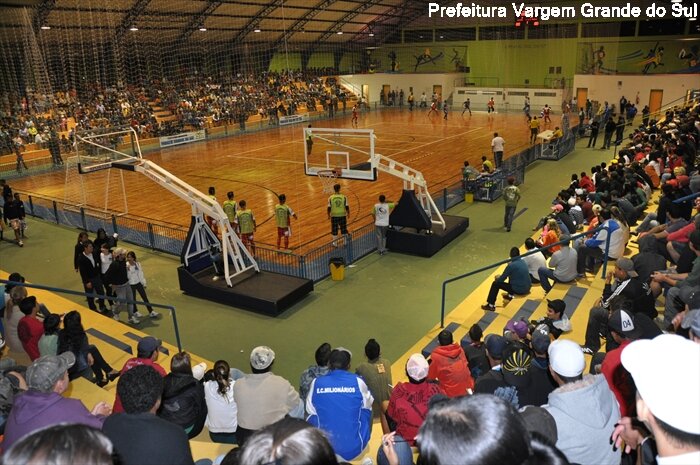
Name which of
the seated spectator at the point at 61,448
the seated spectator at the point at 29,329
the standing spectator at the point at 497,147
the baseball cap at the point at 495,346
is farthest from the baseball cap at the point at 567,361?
the standing spectator at the point at 497,147

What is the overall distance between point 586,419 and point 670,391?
148 cm

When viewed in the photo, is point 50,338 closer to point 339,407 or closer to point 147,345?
point 147,345

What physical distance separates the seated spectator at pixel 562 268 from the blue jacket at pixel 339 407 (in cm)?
602

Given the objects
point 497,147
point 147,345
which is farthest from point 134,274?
point 497,147

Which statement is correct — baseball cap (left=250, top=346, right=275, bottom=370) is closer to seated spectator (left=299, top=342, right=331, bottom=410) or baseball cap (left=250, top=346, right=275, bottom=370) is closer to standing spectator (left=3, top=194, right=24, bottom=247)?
seated spectator (left=299, top=342, right=331, bottom=410)

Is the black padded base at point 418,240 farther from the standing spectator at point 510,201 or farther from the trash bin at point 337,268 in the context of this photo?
the trash bin at point 337,268

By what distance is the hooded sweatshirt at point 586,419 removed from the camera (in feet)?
10.0

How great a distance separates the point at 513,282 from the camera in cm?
943

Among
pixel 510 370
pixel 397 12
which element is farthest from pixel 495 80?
pixel 510 370

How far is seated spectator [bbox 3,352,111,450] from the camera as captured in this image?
329cm

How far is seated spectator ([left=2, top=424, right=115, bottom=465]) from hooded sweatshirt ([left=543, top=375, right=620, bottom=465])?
2451 mm

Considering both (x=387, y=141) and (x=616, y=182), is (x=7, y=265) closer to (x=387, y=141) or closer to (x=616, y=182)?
(x=616, y=182)

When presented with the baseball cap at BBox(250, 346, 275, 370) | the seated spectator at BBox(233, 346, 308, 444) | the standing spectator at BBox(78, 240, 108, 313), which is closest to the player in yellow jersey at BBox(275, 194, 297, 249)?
the standing spectator at BBox(78, 240, 108, 313)

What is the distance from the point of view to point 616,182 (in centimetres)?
1211
